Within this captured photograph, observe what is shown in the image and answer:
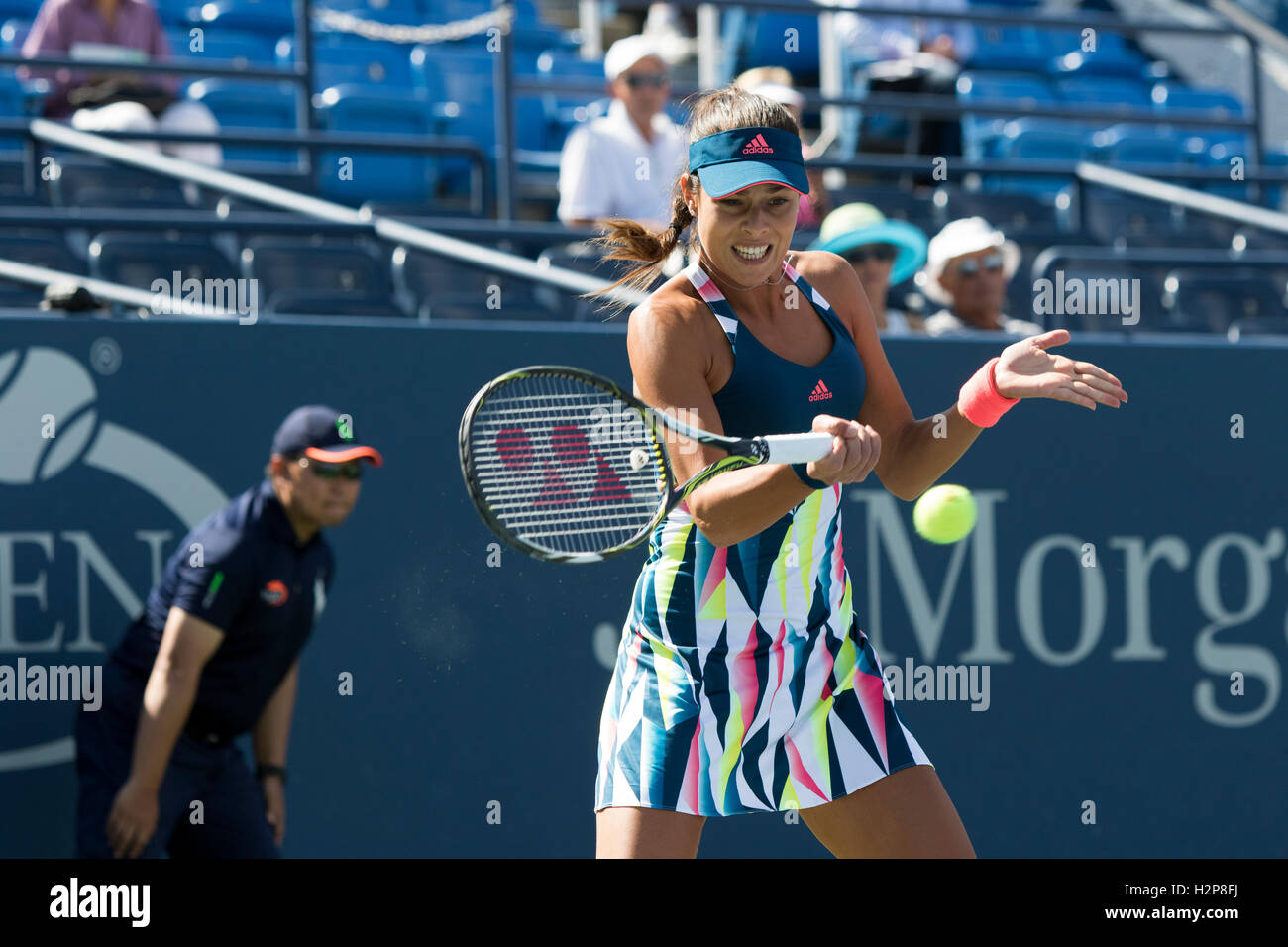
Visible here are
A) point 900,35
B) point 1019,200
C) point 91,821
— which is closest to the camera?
point 91,821

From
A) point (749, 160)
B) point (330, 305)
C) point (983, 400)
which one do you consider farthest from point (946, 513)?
point (330, 305)

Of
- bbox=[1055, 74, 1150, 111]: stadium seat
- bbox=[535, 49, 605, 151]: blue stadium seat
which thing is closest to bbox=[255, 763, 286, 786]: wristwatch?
bbox=[535, 49, 605, 151]: blue stadium seat

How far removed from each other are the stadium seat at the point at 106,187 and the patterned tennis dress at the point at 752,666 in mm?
3667

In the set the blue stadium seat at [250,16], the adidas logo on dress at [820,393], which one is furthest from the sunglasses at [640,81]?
the adidas logo on dress at [820,393]

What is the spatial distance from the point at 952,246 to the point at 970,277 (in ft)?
0.38

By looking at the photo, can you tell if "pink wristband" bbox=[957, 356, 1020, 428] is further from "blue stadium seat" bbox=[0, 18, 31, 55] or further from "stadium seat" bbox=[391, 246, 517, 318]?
"blue stadium seat" bbox=[0, 18, 31, 55]

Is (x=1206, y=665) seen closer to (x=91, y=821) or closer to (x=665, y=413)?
(x=665, y=413)

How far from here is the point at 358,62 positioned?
26.3ft

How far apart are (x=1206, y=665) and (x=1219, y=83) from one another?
6.57 metres

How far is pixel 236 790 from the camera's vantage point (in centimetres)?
411

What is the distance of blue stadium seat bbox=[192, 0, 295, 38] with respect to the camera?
25.6 ft

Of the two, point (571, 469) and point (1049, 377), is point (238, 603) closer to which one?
point (571, 469)

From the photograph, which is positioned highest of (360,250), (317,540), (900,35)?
(900,35)
